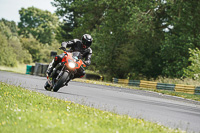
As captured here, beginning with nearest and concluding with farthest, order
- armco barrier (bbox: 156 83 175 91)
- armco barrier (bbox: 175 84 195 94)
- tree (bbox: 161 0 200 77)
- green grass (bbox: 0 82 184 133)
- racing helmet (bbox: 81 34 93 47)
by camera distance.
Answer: green grass (bbox: 0 82 184 133), racing helmet (bbox: 81 34 93 47), armco barrier (bbox: 175 84 195 94), armco barrier (bbox: 156 83 175 91), tree (bbox: 161 0 200 77)

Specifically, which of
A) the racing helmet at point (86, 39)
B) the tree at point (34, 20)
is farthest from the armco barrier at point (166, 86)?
the tree at point (34, 20)

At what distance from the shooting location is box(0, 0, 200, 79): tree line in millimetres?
31172

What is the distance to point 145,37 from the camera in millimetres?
35438

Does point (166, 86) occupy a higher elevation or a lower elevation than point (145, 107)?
higher

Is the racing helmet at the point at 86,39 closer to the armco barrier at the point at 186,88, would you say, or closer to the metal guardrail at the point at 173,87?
the metal guardrail at the point at 173,87

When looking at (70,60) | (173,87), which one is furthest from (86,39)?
(173,87)

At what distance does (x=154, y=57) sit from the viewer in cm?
3597

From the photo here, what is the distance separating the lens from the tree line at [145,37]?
102 ft

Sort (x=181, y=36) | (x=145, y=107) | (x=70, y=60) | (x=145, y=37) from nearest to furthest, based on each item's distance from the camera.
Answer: (x=70, y=60) → (x=145, y=107) → (x=181, y=36) → (x=145, y=37)

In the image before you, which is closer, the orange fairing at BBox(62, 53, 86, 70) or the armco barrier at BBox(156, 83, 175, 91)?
the orange fairing at BBox(62, 53, 86, 70)

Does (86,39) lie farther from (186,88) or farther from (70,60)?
(186,88)

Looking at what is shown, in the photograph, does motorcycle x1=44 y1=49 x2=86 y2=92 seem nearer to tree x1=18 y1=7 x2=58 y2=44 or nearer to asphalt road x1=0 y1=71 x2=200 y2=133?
asphalt road x1=0 y1=71 x2=200 y2=133

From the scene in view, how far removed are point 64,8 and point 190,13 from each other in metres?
26.1

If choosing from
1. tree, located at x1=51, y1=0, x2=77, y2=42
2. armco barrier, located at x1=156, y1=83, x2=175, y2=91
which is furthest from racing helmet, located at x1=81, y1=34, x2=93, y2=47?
tree, located at x1=51, y1=0, x2=77, y2=42
